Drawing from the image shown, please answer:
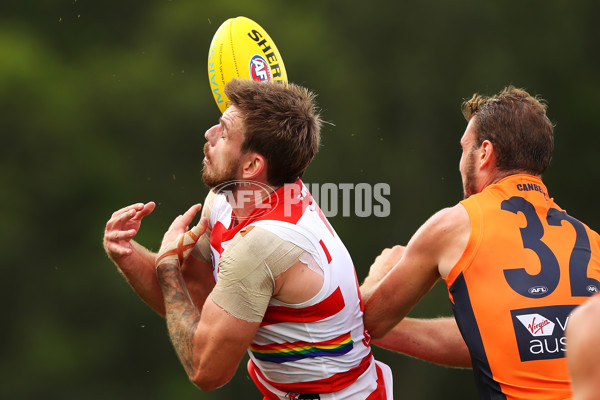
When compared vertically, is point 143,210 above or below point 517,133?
below

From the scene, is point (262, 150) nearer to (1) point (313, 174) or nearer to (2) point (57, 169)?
(1) point (313, 174)

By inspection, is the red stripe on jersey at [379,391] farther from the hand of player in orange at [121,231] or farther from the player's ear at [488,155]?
the hand of player in orange at [121,231]

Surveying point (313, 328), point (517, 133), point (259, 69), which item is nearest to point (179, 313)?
point (313, 328)

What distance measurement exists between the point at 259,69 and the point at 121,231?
3.20 ft

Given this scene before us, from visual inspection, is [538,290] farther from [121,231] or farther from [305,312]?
[121,231]

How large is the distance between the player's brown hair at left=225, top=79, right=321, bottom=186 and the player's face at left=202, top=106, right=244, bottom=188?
0.03m

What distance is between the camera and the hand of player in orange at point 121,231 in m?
3.44

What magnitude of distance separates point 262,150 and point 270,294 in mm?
575

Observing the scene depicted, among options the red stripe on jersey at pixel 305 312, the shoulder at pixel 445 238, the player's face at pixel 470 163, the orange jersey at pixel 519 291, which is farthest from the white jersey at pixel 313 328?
the player's face at pixel 470 163

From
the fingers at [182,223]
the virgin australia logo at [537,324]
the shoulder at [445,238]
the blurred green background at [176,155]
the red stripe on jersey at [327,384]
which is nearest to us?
the virgin australia logo at [537,324]

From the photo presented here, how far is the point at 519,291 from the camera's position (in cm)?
315

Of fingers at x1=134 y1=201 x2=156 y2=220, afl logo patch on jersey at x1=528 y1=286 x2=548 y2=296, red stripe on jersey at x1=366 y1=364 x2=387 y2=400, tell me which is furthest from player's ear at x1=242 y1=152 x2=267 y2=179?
afl logo patch on jersey at x1=528 y1=286 x2=548 y2=296

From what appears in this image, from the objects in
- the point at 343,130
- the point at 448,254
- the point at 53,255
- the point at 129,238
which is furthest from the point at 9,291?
the point at 448,254

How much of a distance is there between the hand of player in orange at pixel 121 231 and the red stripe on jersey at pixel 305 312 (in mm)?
628
